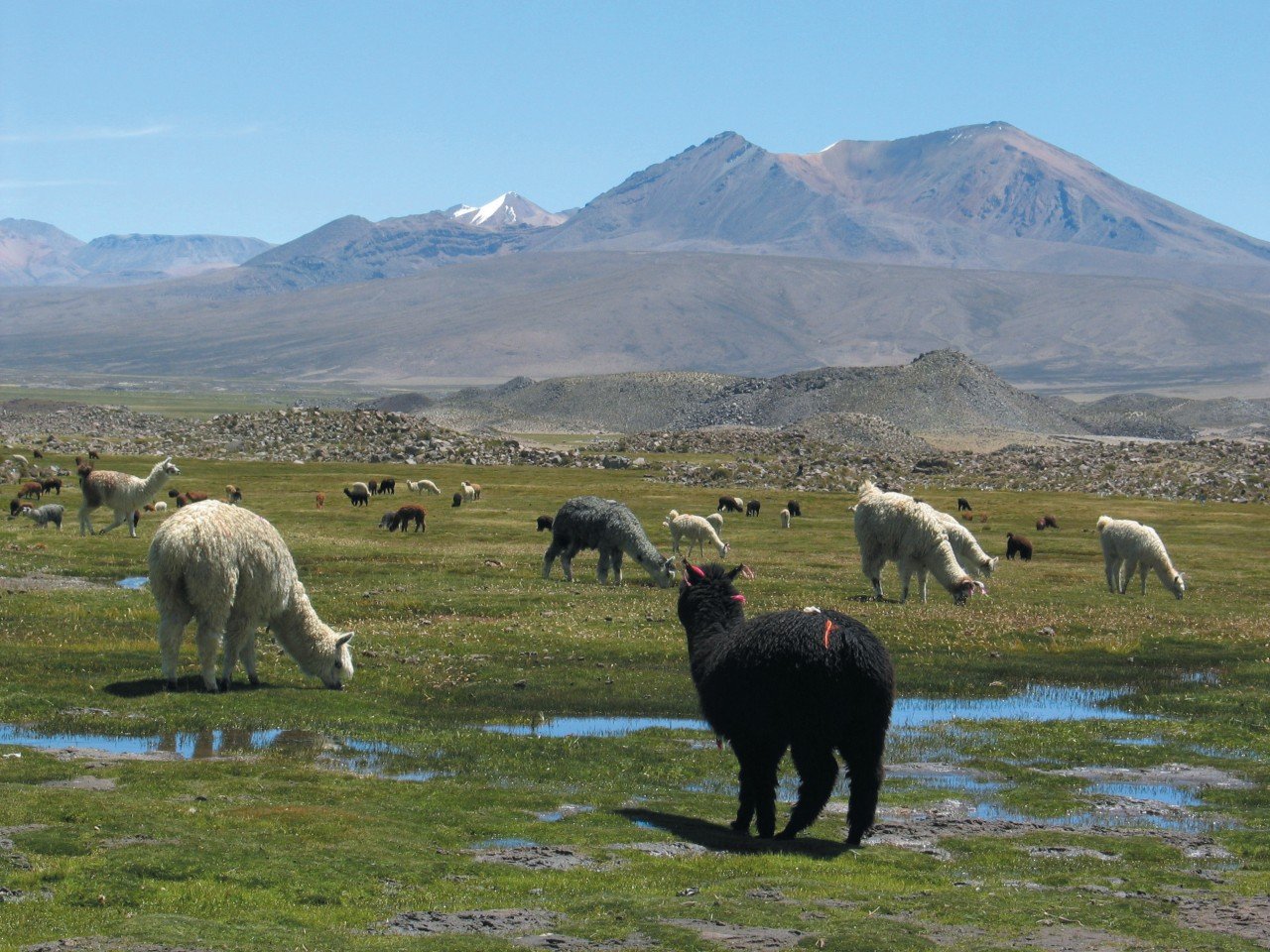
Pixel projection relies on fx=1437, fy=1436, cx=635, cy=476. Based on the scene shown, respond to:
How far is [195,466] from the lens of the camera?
81688mm

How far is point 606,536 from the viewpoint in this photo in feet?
123

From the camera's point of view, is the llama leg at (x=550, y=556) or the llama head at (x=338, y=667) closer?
the llama head at (x=338, y=667)

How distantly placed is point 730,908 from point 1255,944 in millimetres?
3999

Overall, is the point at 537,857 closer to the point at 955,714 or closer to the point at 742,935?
the point at 742,935

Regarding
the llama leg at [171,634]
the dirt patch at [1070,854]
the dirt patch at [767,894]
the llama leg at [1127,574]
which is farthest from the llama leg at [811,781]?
the llama leg at [1127,574]

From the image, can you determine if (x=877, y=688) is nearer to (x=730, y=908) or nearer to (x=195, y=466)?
(x=730, y=908)

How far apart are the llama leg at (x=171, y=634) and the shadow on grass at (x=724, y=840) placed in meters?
8.43

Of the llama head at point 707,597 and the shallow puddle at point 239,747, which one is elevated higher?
the llama head at point 707,597

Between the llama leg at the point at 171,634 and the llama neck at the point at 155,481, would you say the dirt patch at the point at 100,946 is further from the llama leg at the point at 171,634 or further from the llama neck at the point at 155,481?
the llama neck at the point at 155,481

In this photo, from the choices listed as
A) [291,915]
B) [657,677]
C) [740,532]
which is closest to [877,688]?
[291,915]

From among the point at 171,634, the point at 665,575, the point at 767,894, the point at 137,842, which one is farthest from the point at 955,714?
the point at 665,575

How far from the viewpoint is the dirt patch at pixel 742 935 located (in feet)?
34.8

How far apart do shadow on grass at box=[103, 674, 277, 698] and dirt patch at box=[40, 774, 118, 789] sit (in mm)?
5258

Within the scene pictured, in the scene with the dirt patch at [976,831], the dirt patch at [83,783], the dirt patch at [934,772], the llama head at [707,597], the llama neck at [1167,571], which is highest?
the llama head at [707,597]
